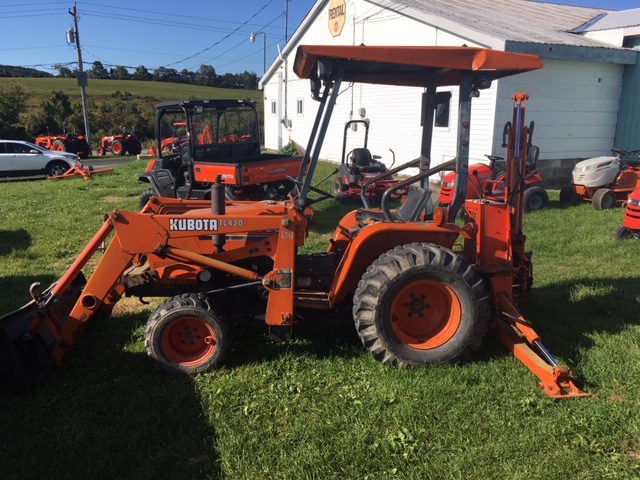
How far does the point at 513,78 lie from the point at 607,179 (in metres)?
3.09

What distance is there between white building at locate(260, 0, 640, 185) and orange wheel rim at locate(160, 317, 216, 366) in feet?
26.4

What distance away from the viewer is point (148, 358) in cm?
408

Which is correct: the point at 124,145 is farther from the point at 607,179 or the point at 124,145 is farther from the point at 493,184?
the point at 607,179

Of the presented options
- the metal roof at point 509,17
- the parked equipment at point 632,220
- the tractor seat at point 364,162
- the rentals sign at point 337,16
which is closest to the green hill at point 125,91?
the rentals sign at point 337,16

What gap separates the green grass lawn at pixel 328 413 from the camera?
112 inches

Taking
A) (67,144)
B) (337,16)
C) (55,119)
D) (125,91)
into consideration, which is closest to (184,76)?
(125,91)

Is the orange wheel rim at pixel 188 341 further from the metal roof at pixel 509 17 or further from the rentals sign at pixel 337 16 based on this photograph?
the rentals sign at pixel 337 16

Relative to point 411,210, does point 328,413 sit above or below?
below

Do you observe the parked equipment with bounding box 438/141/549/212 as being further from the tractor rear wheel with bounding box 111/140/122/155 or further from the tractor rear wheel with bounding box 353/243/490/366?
the tractor rear wheel with bounding box 111/140/122/155

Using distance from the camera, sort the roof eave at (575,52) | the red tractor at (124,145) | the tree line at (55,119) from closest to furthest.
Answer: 1. the roof eave at (575,52)
2. the red tractor at (124,145)
3. the tree line at (55,119)

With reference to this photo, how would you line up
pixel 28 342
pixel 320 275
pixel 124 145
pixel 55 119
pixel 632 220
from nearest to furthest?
1. pixel 28 342
2. pixel 320 275
3. pixel 632 220
4. pixel 124 145
5. pixel 55 119

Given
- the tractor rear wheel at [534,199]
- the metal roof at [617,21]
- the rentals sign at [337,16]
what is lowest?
the tractor rear wheel at [534,199]

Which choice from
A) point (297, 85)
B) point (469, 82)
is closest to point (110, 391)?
point (469, 82)

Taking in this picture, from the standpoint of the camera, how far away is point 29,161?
17656 millimetres
